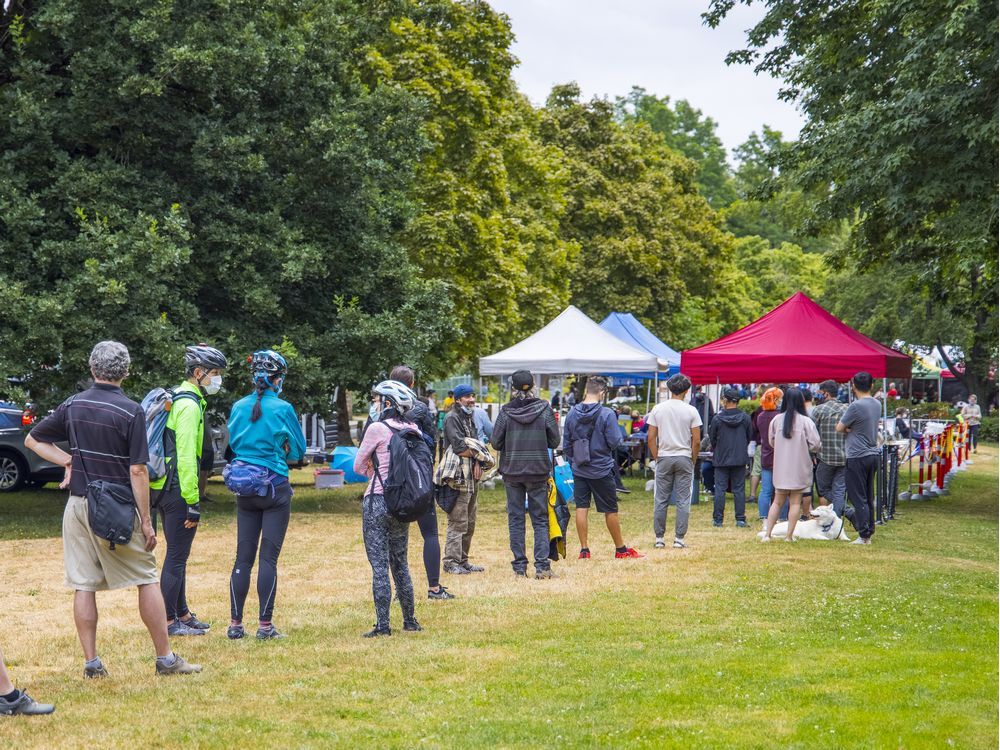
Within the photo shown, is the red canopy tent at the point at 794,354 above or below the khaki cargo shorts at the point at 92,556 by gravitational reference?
above

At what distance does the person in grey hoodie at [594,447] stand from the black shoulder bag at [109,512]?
226 inches

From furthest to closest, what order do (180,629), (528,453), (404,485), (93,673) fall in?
(528,453) < (180,629) < (404,485) < (93,673)

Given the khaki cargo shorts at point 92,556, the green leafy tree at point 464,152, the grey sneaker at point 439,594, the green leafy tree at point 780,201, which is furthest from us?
the green leafy tree at point 464,152

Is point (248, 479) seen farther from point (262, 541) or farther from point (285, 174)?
point (285, 174)

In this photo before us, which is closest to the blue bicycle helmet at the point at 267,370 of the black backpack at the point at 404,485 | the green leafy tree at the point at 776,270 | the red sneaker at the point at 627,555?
the black backpack at the point at 404,485

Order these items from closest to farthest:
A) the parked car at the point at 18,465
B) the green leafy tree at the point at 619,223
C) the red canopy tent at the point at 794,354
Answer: the red canopy tent at the point at 794,354 < the parked car at the point at 18,465 < the green leafy tree at the point at 619,223

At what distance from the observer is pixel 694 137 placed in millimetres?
91188

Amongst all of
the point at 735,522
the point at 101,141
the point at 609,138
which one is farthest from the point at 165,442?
the point at 609,138

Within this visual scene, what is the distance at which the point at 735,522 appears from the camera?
53.4ft

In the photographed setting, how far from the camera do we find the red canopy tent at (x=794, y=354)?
1778 cm

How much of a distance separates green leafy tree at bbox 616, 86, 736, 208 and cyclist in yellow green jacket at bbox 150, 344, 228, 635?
264 ft

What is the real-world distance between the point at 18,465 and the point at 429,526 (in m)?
13.9

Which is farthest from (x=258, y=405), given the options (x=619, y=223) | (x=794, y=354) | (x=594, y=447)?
(x=619, y=223)

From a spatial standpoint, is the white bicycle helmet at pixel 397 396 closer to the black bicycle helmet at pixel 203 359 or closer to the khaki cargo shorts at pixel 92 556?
the black bicycle helmet at pixel 203 359
